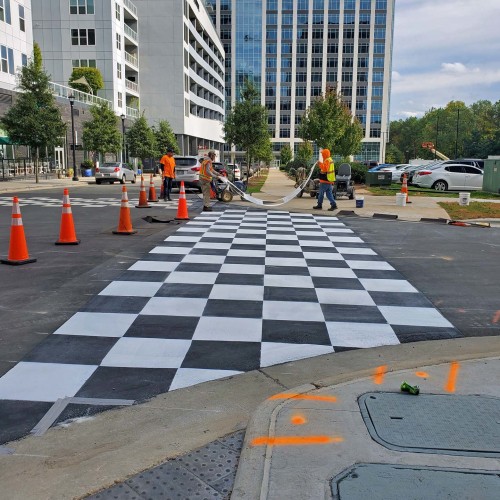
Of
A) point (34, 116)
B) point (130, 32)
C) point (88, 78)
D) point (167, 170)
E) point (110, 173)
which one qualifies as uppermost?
point (130, 32)

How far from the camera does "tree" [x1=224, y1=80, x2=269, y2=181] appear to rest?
111 feet

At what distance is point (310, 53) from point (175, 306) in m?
129

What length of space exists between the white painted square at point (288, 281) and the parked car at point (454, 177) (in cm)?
2318

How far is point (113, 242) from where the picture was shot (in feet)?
33.1

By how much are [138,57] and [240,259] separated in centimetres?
6621

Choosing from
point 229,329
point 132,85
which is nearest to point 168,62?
point 132,85

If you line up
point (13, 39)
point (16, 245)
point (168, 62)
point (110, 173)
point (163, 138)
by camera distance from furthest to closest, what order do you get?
point (168, 62) → point (163, 138) → point (13, 39) → point (110, 173) → point (16, 245)

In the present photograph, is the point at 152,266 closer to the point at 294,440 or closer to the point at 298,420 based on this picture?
the point at 298,420

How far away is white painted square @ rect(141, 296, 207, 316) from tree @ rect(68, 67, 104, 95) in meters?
54.7

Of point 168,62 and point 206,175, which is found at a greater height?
point 168,62

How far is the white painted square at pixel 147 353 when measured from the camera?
423 centimetres

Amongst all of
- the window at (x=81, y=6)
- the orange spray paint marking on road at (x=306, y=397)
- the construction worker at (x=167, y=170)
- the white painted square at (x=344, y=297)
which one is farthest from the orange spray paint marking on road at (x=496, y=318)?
the window at (x=81, y=6)

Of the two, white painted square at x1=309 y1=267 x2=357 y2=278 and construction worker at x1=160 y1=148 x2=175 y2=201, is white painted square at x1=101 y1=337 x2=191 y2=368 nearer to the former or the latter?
white painted square at x1=309 y1=267 x2=357 y2=278

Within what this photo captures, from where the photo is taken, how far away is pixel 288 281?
7016 mm
